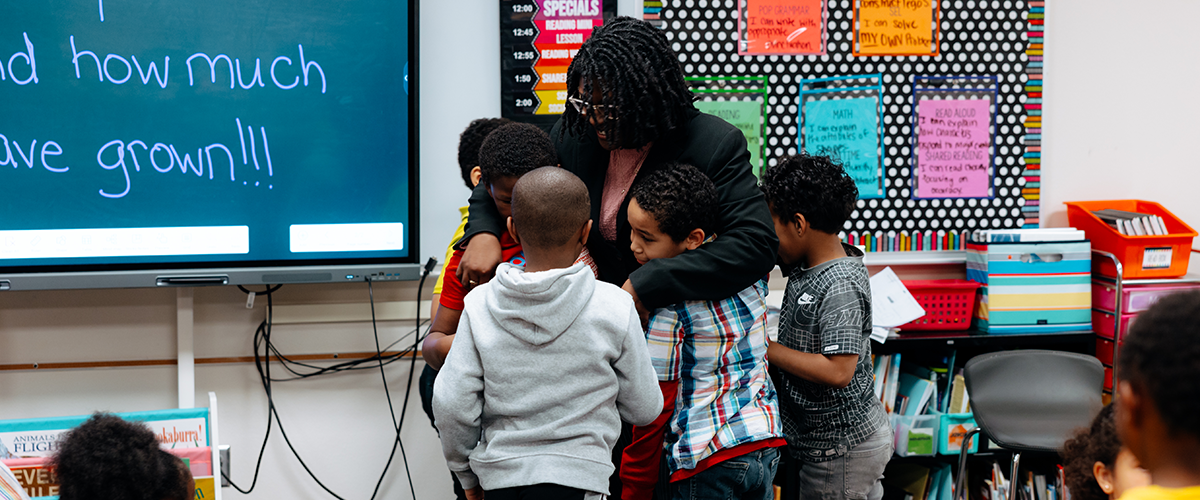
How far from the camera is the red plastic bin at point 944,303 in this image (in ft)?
8.21

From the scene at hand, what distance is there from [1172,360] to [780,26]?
205cm

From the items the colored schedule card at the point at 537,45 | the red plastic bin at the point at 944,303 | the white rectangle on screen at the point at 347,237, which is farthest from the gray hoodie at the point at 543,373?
the red plastic bin at the point at 944,303

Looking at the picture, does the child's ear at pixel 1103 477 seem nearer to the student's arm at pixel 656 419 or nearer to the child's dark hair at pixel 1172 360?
the child's dark hair at pixel 1172 360

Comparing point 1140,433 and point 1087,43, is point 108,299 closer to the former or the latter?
point 1140,433

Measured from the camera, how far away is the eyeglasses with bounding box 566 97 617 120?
1396 mm

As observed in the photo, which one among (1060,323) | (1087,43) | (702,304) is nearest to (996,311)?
(1060,323)

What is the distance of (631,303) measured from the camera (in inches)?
49.4

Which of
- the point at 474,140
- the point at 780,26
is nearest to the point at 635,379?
the point at 474,140

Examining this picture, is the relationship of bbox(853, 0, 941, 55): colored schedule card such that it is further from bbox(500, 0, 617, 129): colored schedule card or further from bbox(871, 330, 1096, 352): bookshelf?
bbox(871, 330, 1096, 352): bookshelf

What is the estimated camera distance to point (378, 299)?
2.50m

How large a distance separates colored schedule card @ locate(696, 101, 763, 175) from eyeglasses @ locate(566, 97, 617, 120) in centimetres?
119

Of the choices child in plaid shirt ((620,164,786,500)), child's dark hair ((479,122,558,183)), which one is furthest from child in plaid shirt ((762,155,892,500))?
child's dark hair ((479,122,558,183))

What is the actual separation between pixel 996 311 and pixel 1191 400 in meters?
1.97

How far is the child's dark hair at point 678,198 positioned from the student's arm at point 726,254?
0.05 m
